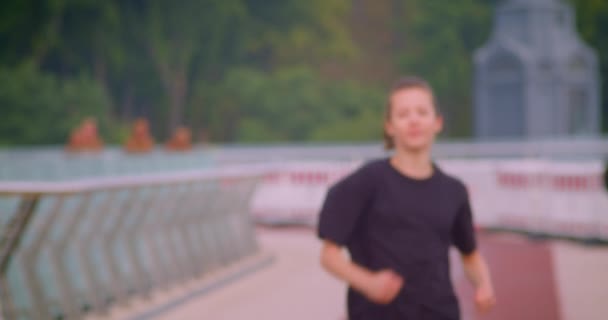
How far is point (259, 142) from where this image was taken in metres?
51.3

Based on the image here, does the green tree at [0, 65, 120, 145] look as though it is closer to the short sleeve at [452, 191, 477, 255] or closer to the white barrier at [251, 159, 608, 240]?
the white barrier at [251, 159, 608, 240]

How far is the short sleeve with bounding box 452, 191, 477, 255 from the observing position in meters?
3.44

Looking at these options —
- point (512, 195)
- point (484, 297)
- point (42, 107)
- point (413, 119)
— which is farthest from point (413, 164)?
point (42, 107)

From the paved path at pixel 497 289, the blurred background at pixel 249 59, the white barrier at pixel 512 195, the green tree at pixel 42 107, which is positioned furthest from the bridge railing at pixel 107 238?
the blurred background at pixel 249 59

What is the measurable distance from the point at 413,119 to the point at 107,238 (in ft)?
21.8

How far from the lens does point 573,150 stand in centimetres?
2755

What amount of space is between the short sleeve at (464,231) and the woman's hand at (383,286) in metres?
0.44

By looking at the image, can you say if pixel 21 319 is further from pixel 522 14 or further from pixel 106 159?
pixel 522 14

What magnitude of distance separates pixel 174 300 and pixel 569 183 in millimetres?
9011

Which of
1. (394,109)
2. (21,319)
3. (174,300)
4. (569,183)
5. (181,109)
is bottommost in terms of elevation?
(181,109)

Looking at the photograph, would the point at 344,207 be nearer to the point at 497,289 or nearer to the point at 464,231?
the point at 464,231

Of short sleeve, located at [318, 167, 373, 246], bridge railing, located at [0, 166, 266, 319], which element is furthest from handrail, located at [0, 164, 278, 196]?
short sleeve, located at [318, 167, 373, 246]

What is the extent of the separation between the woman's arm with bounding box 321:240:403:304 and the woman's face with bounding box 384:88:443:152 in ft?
1.30

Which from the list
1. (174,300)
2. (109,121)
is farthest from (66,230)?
(109,121)
